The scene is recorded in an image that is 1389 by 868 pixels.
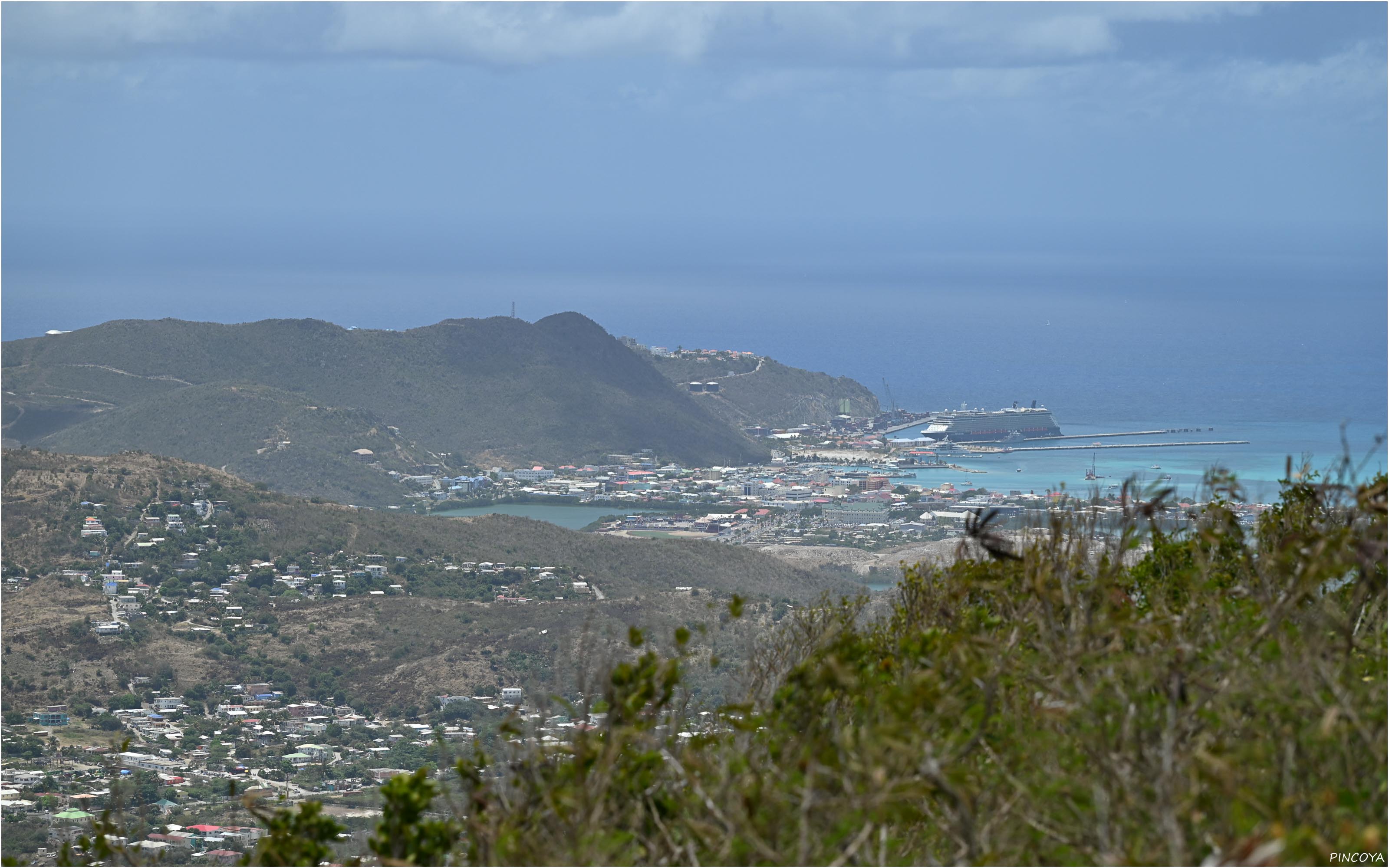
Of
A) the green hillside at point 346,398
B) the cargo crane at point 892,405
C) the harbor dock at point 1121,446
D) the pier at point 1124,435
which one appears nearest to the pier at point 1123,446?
the harbor dock at point 1121,446

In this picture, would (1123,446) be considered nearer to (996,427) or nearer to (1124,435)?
(1124,435)

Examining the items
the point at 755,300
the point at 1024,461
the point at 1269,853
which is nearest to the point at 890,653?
the point at 1269,853

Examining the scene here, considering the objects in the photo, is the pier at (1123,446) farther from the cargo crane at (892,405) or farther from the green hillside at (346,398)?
the green hillside at (346,398)

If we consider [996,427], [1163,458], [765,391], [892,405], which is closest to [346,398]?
[765,391]

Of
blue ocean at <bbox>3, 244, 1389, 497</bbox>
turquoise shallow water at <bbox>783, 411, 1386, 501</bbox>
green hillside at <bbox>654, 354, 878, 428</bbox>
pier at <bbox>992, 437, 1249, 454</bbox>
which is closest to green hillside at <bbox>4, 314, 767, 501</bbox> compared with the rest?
green hillside at <bbox>654, 354, 878, 428</bbox>

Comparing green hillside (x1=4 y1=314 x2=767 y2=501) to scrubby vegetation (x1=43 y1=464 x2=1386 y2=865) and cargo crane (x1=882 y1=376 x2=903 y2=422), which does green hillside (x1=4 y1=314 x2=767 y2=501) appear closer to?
cargo crane (x1=882 y1=376 x2=903 y2=422)

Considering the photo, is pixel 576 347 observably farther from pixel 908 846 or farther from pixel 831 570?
pixel 908 846
